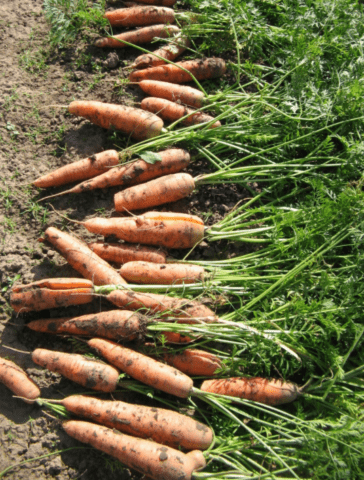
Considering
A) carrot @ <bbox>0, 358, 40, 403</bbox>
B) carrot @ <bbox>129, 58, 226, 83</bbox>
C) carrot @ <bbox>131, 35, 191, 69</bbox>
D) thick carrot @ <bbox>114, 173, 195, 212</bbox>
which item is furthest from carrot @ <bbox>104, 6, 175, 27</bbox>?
carrot @ <bbox>0, 358, 40, 403</bbox>

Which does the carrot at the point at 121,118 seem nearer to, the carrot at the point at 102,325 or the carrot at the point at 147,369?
the carrot at the point at 102,325

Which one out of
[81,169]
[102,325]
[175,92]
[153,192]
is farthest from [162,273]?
[175,92]

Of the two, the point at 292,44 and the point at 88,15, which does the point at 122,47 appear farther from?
the point at 292,44

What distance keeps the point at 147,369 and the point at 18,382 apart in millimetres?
865

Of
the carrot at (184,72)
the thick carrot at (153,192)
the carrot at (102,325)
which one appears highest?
the carrot at (184,72)

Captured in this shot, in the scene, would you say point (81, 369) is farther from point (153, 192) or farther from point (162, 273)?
point (153, 192)

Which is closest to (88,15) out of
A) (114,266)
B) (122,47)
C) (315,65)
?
(122,47)

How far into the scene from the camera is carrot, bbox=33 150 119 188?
306 cm

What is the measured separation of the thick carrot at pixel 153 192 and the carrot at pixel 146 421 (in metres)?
1.40

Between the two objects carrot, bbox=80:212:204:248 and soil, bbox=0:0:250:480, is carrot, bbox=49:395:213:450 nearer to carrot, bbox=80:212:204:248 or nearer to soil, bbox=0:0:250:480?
soil, bbox=0:0:250:480

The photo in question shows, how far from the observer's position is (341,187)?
9.20 ft

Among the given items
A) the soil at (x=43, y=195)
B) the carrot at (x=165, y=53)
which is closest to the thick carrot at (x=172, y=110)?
the soil at (x=43, y=195)

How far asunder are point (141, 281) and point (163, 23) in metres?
→ 2.57

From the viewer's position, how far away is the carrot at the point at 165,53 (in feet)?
11.4
